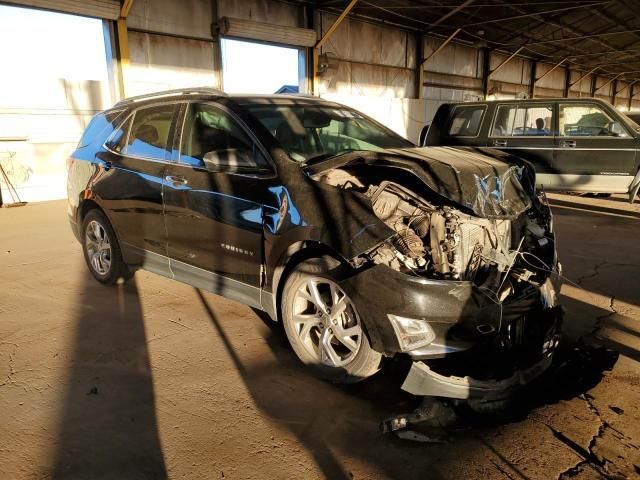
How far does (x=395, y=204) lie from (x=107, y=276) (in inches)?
126

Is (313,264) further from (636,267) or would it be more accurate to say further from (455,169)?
(636,267)

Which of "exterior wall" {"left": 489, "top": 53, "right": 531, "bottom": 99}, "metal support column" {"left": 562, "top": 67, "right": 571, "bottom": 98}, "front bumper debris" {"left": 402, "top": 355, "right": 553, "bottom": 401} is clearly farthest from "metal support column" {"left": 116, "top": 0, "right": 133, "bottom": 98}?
"metal support column" {"left": 562, "top": 67, "right": 571, "bottom": 98}

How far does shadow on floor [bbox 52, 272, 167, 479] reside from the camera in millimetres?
2277

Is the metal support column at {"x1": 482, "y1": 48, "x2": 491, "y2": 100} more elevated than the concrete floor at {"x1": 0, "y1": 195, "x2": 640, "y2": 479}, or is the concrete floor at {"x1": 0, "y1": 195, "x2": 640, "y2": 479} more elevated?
the metal support column at {"x1": 482, "y1": 48, "x2": 491, "y2": 100}

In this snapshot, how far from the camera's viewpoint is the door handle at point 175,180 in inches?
143

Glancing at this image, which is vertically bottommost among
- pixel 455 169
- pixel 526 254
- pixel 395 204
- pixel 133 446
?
pixel 133 446

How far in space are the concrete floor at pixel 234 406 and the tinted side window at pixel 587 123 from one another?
15.2 feet

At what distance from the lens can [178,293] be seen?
15.1 ft

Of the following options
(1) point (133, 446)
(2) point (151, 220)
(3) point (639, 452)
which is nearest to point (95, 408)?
(1) point (133, 446)

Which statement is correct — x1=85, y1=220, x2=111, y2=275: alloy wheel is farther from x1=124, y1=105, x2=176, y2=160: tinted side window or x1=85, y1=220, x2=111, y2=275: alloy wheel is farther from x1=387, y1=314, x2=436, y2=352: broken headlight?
x1=387, y1=314, x2=436, y2=352: broken headlight

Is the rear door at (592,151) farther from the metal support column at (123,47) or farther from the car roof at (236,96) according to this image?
the metal support column at (123,47)

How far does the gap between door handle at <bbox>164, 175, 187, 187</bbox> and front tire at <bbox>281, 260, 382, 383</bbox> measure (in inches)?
48.5

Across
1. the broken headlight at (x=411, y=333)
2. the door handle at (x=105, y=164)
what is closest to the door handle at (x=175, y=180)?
the door handle at (x=105, y=164)

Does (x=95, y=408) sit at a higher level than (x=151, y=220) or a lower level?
lower
